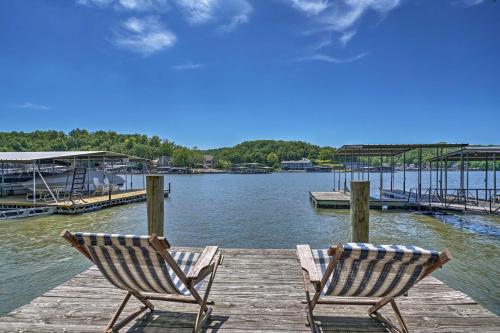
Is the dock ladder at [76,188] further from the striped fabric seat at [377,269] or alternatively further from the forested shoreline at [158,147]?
the forested shoreline at [158,147]

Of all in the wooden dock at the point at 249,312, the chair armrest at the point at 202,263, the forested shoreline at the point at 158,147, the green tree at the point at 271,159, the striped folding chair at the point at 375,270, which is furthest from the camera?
the green tree at the point at 271,159

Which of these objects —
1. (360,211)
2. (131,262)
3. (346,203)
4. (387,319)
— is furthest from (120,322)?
(346,203)

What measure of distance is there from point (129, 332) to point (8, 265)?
21.5 feet

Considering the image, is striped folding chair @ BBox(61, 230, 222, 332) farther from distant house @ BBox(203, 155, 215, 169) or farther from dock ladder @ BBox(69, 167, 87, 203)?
distant house @ BBox(203, 155, 215, 169)

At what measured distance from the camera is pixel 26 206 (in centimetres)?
1530

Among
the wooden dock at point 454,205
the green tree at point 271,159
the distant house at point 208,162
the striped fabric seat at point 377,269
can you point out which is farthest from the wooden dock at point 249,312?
the green tree at point 271,159

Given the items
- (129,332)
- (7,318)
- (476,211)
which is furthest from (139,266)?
(476,211)

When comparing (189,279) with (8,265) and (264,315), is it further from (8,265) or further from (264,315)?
(8,265)

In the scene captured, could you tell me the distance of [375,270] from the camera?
8.08 ft

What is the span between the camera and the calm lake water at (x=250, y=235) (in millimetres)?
6305

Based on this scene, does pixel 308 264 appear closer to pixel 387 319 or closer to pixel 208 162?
pixel 387 319

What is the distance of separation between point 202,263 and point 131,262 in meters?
0.66

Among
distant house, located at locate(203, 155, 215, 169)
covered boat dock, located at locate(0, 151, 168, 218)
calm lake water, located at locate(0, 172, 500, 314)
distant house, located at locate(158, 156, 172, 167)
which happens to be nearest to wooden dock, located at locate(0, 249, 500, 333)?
calm lake water, located at locate(0, 172, 500, 314)

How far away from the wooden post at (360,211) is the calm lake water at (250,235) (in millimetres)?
2647
